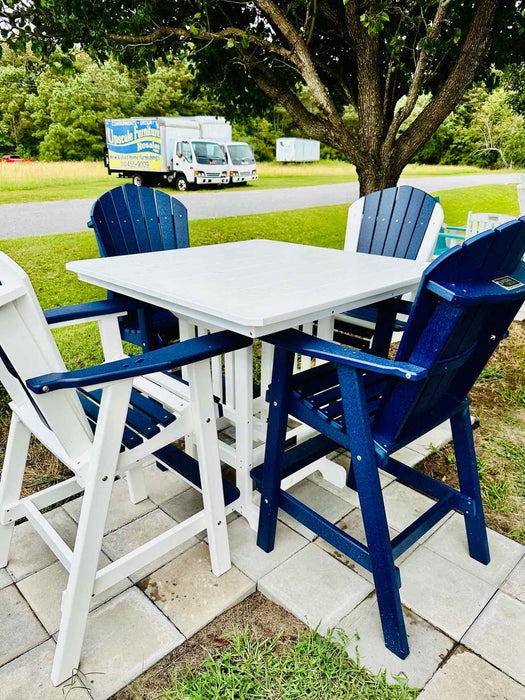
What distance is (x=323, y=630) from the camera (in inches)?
55.4

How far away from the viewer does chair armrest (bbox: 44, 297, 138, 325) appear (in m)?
1.68

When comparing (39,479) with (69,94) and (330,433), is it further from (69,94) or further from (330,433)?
(69,94)

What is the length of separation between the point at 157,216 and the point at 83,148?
15994mm

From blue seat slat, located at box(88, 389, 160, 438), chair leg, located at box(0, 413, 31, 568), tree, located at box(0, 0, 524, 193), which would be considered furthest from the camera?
tree, located at box(0, 0, 524, 193)

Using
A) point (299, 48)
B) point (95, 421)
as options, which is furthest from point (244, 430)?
point (299, 48)

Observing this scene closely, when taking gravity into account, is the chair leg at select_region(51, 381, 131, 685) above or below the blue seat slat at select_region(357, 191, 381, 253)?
below

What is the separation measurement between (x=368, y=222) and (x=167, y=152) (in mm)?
12556

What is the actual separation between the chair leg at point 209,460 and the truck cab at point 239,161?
14.3m

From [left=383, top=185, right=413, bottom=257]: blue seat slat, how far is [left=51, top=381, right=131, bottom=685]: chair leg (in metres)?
1.98

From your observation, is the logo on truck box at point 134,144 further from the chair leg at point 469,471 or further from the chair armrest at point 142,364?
the chair leg at point 469,471

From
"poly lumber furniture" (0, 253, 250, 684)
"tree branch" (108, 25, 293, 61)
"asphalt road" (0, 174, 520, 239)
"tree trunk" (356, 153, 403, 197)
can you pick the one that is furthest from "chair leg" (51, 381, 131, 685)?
"asphalt road" (0, 174, 520, 239)

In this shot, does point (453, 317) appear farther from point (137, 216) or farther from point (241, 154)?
point (241, 154)

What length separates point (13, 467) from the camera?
1.57 meters

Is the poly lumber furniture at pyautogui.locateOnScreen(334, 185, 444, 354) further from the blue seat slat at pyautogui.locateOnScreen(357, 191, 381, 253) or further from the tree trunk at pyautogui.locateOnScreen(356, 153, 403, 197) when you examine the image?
the tree trunk at pyautogui.locateOnScreen(356, 153, 403, 197)
